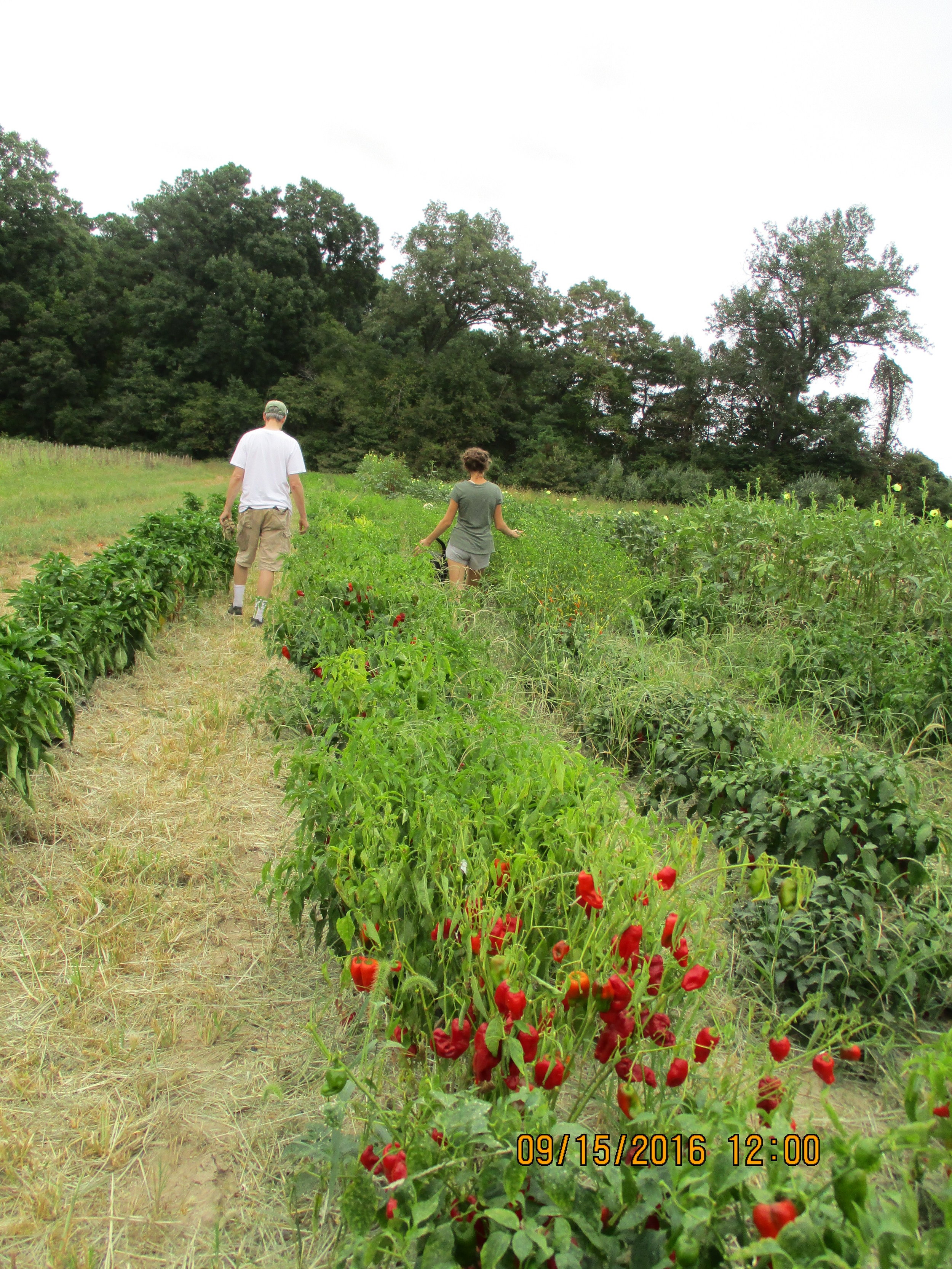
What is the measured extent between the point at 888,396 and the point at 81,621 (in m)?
36.3

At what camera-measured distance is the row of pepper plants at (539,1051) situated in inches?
39.3

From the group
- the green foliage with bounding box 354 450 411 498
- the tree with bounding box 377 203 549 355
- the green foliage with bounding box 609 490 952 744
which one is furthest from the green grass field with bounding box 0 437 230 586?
the tree with bounding box 377 203 549 355

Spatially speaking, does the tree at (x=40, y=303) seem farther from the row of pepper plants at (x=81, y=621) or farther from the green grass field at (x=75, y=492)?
the row of pepper plants at (x=81, y=621)

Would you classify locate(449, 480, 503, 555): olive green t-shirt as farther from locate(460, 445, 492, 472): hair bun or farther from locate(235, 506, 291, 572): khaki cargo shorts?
locate(235, 506, 291, 572): khaki cargo shorts

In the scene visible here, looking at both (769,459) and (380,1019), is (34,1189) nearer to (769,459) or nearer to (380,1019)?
(380,1019)

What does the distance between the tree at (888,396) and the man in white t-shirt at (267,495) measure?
32.6 meters

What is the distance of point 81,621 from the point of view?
3.90 m

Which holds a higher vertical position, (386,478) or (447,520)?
(386,478)

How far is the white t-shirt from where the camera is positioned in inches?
229

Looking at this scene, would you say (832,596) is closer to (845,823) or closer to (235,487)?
(845,823)

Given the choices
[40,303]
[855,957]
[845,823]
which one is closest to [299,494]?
[845,823]

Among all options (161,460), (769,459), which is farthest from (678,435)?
(161,460)

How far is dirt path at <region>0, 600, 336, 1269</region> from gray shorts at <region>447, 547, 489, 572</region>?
2.87 m

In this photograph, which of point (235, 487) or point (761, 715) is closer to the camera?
point (761, 715)
